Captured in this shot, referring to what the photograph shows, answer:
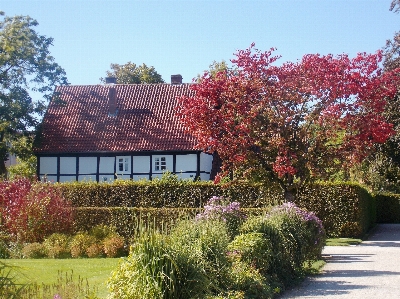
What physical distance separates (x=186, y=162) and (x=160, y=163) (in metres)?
1.51

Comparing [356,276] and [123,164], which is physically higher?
[123,164]

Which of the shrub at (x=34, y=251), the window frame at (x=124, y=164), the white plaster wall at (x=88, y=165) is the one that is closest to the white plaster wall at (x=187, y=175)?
the window frame at (x=124, y=164)

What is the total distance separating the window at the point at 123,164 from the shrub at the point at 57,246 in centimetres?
1544

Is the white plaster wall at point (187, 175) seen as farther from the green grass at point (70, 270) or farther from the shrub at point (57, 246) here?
the green grass at point (70, 270)

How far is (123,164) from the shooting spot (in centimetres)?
3512

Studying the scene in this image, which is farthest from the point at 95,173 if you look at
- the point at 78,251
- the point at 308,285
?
the point at 308,285

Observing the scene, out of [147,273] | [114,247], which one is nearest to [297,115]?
[114,247]

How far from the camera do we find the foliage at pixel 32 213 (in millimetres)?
20078

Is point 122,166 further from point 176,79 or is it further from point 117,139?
point 176,79

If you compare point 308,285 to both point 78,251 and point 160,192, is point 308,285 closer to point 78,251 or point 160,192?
point 78,251

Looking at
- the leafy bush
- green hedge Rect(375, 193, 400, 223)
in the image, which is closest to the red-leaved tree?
the leafy bush

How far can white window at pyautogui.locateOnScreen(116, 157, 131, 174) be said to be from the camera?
1377 inches

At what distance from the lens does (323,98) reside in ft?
68.9

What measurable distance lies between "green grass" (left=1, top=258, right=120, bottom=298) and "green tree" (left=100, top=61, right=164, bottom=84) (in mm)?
39932
